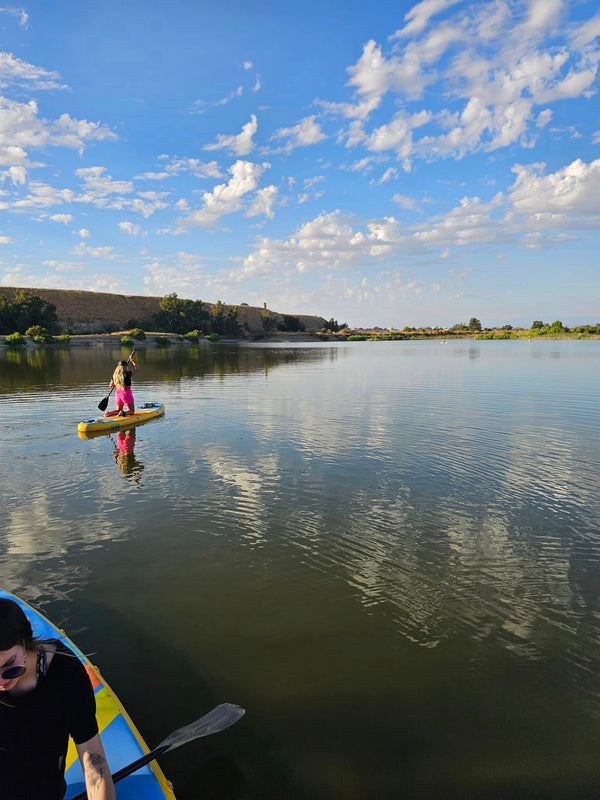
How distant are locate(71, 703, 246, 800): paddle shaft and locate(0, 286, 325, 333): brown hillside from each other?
143 meters

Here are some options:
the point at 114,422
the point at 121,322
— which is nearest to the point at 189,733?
the point at 114,422

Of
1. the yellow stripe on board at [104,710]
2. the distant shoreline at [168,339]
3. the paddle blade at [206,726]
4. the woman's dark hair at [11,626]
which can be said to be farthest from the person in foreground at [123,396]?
the distant shoreline at [168,339]

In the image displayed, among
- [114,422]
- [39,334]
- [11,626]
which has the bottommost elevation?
[114,422]

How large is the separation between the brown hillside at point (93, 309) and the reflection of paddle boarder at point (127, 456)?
129m

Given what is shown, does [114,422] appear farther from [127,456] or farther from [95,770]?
[95,770]

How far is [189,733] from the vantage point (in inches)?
149

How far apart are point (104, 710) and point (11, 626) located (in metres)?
2.28

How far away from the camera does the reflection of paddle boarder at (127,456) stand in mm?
13031

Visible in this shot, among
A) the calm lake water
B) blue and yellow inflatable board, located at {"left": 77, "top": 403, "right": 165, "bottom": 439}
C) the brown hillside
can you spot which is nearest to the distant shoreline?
the brown hillside

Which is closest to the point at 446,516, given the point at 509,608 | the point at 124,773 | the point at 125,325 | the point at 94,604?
the point at 509,608

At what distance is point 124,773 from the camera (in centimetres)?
337

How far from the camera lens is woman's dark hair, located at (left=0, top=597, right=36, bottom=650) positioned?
2.39m

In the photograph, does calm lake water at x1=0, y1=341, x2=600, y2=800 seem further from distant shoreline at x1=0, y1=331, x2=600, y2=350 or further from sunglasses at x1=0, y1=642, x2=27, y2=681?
distant shoreline at x1=0, y1=331, x2=600, y2=350

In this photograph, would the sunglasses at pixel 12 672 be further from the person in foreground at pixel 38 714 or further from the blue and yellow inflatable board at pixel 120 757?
the blue and yellow inflatable board at pixel 120 757
